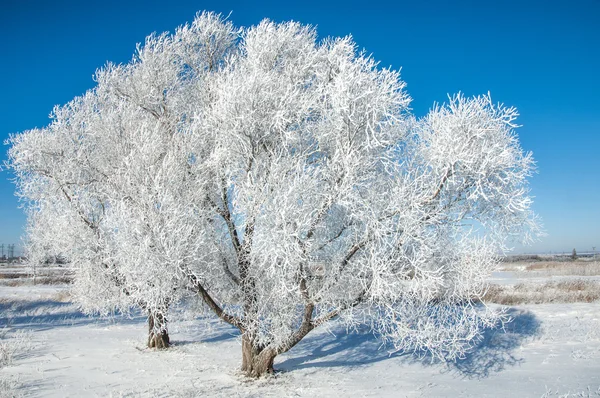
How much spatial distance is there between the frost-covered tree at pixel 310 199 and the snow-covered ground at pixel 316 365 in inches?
46.7

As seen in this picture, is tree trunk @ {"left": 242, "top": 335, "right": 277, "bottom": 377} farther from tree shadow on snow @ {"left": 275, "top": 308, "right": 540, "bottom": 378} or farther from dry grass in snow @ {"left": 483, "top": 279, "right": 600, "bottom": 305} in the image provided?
dry grass in snow @ {"left": 483, "top": 279, "right": 600, "bottom": 305}

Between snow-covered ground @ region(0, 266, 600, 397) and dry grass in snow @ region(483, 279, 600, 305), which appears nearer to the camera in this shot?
snow-covered ground @ region(0, 266, 600, 397)

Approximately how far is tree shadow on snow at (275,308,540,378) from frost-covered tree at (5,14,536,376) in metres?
2.48

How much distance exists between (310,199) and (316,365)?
5706mm

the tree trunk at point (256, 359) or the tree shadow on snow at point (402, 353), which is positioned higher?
the tree trunk at point (256, 359)

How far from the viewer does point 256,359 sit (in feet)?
35.1

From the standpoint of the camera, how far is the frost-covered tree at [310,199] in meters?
8.52

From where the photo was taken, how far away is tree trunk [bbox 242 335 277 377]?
34.8ft

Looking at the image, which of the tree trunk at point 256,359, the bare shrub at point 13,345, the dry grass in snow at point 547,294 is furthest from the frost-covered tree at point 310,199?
the dry grass in snow at point 547,294

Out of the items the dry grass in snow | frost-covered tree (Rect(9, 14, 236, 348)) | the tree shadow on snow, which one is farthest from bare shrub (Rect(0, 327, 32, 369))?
the dry grass in snow

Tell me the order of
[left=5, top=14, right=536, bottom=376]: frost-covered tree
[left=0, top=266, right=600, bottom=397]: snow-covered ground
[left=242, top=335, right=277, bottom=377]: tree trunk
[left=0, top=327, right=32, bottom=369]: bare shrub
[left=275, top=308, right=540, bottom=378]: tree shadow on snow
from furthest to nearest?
1. [left=275, top=308, right=540, bottom=378]: tree shadow on snow
2. [left=0, top=327, right=32, bottom=369]: bare shrub
3. [left=242, top=335, right=277, bottom=377]: tree trunk
4. [left=0, top=266, right=600, bottom=397]: snow-covered ground
5. [left=5, top=14, right=536, bottom=376]: frost-covered tree

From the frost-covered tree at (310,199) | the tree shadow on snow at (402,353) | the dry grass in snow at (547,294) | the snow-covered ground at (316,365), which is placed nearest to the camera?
the frost-covered tree at (310,199)

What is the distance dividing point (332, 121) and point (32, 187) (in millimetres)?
9133

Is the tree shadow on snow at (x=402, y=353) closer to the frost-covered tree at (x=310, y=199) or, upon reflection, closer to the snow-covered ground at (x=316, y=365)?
the snow-covered ground at (x=316, y=365)
